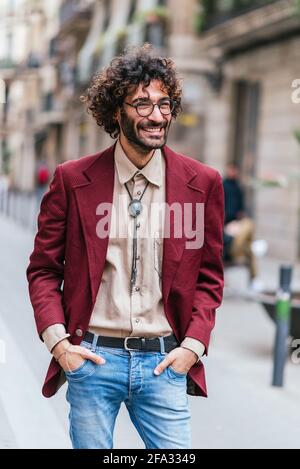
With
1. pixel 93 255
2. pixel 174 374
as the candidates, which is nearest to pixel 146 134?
pixel 93 255

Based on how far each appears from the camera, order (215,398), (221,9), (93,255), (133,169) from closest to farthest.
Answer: (93,255) < (133,169) < (215,398) < (221,9)

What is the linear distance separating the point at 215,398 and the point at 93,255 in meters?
4.03

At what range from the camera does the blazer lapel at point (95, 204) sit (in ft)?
10.3

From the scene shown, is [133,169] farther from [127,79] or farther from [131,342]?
[131,342]

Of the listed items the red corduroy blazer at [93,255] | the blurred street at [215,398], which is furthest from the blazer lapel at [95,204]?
the blurred street at [215,398]

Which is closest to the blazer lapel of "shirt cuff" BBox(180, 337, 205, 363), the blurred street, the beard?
the beard

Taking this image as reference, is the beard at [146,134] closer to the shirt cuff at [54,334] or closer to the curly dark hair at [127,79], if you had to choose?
the curly dark hair at [127,79]

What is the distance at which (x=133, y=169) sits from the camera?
3.24 m

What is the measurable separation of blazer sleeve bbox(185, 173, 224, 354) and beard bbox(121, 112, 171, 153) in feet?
0.84

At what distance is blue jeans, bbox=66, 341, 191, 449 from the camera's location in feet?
10.4

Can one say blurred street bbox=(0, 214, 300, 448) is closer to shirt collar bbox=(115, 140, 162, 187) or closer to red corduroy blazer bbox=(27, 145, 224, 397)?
red corduroy blazer bbox=(27, 145, 224, 397)

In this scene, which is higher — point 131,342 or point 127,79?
point 127,79
